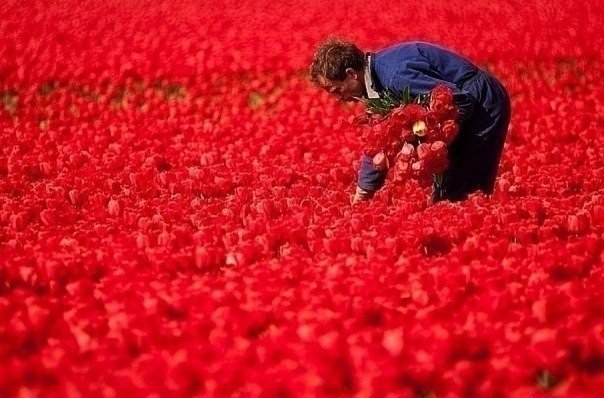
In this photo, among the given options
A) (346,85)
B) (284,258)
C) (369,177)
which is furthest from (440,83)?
(284,258)

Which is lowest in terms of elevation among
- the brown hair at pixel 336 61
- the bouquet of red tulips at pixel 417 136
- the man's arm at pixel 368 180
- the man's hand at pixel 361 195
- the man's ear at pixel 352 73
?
the man's hand at pixel 361 195

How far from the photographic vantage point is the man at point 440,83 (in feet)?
13.1

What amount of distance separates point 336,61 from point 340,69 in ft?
0.17

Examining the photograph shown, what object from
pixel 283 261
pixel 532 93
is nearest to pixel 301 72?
pixel 532 93

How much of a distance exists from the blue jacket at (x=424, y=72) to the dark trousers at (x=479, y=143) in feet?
0.27

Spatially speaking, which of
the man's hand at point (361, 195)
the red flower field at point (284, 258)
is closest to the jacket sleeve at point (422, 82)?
the red flower field at point (284, 258)

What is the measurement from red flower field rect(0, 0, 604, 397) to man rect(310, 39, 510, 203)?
27 cm

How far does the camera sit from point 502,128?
445 cm

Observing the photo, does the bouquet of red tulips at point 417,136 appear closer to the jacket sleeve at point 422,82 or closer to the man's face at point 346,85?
the jacket sleeve at point 422,82

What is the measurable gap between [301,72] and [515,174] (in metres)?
4.34

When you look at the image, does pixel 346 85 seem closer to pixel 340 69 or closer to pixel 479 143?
pixel 340 69

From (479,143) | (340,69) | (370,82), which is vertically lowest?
(479,143)

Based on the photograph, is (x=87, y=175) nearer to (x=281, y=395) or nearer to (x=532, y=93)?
(x=281, y=395)

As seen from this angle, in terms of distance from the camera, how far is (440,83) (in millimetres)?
3924
